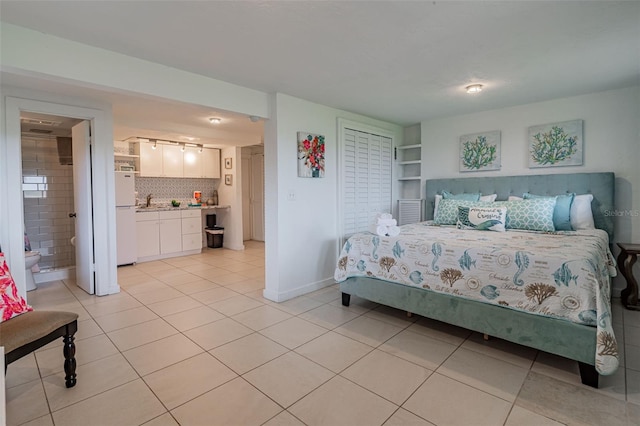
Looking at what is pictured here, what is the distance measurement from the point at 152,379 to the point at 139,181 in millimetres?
5012

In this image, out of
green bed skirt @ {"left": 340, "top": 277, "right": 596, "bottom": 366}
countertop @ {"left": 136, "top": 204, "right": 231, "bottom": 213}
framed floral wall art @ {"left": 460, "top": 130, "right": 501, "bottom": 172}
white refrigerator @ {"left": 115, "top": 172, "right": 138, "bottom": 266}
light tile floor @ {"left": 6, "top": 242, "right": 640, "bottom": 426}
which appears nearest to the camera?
light tile floor @ {"left": 6, "top": 242, "right": 640, "bottom": 426}

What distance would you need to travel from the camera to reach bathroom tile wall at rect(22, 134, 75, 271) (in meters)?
4.70

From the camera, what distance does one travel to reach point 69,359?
2.01m

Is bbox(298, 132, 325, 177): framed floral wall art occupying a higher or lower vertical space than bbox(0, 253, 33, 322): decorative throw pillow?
higher

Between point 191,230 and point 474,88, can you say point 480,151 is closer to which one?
point 474,88

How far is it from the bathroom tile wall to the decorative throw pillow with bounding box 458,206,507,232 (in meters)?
5.72

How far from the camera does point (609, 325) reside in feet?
6.31

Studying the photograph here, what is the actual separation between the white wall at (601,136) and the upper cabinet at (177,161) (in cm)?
511

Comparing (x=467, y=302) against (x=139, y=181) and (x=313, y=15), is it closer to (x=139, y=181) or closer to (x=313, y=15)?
(x=313, y=15)

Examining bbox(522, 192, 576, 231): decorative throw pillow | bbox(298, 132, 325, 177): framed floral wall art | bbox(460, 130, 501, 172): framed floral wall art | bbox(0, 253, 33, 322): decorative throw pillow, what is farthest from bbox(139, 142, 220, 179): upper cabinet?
bbox(522, 192, 576, 231): decorative throw pillow

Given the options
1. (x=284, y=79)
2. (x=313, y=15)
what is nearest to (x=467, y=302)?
(x=313, y=15)

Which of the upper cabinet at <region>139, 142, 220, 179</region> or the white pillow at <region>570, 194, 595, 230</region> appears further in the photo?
the upper cabinet at <region>139, 142, 220, 179</region>

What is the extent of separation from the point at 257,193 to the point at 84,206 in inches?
163

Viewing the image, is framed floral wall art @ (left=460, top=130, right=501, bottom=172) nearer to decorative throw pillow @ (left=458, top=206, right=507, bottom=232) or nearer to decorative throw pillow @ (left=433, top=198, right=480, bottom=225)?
decorative throw pillow @ (left=433, top=198, right=480, bottom=225)
